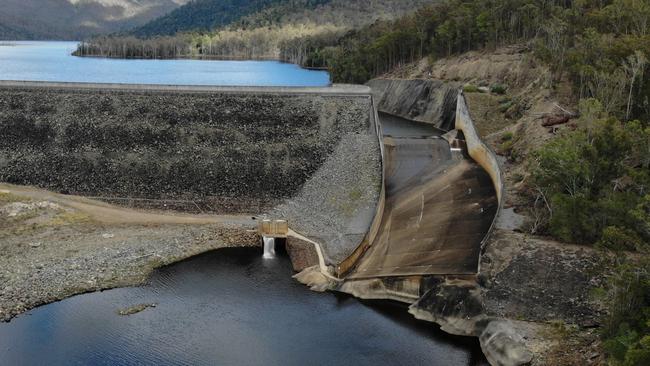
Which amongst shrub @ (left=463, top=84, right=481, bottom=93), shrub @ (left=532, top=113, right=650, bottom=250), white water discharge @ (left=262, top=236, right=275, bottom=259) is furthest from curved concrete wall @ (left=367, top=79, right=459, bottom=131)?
white water discharge @ (left=262, top=236, right=275, bottom=259)

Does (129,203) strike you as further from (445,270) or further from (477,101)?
(477,101)

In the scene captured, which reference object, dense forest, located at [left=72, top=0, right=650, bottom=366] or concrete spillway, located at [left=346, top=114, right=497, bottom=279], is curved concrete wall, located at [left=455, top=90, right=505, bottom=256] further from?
dense forest, located at [left=72, top=0, right=650, bottom=366]

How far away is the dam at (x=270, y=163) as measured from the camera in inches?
1516

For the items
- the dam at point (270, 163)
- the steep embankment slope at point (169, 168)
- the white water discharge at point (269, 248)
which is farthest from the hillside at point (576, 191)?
the white water discharge at point (269, 248)

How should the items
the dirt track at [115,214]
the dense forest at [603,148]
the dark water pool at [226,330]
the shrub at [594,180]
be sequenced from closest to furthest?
1. the dense forest at [603,148]
2. the dark water pool at [226,330]
3. the shrub at [594,180]
4. the dirt track at [115,214]

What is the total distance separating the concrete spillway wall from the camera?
4431 cm

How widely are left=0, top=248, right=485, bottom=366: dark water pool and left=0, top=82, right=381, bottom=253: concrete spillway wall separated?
9855mm

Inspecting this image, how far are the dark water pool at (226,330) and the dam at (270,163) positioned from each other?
13.3ft

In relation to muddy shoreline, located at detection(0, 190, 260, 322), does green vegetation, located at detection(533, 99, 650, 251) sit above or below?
above

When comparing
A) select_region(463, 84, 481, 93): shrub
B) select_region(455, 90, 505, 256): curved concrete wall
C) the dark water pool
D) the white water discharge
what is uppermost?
select_region(463, 84, 481, 93): shrub

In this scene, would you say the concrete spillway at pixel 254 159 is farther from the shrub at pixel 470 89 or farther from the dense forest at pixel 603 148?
the shrub at pixel 470 89

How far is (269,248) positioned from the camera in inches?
1515

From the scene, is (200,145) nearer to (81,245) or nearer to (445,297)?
(81,245)

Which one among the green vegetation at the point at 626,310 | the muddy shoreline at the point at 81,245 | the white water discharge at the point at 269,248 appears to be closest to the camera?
the green vegetation at the point at 626,310
